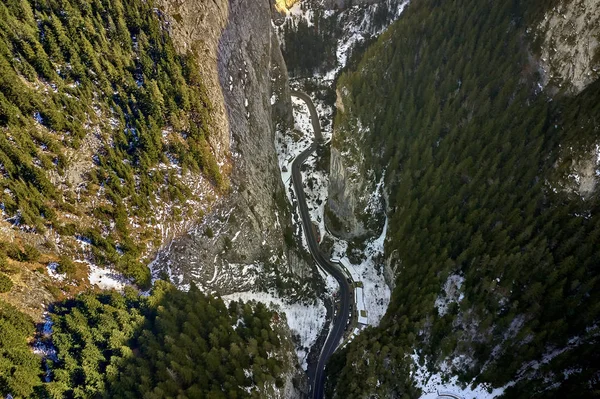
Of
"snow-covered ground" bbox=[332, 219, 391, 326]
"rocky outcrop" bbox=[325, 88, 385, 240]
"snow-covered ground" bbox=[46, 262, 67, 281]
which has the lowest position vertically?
"snow-covered ground" bbox=[46, 262, 67, 281]

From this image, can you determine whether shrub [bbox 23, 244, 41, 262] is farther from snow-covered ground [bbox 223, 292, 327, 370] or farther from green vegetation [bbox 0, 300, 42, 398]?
snow-covered ground [bbox 223, 292, 327, 370]

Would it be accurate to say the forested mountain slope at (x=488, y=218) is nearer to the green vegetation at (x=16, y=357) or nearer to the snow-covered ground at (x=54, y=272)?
the green vegetation at (x=16, y=357)

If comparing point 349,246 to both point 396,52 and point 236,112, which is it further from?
point 396,52

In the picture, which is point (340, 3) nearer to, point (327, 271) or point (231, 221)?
point (231, 221)

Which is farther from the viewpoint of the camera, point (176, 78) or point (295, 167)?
point (295, 167)

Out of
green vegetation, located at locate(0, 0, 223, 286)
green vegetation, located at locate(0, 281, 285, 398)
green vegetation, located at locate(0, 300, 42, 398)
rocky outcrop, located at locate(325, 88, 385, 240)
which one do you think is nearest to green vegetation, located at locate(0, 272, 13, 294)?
green vegetation, located at locate(0, 300, 42, 398)

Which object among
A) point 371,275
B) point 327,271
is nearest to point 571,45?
point 371,275

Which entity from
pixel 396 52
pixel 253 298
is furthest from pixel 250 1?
pixel 253 298

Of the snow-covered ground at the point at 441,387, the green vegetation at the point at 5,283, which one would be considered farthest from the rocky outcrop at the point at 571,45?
the green vegetation at the point at 5,283
